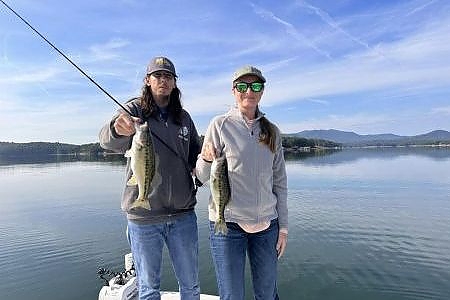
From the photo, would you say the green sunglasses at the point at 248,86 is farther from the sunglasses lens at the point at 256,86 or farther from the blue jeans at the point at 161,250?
the blue jeans at the point at 161,250

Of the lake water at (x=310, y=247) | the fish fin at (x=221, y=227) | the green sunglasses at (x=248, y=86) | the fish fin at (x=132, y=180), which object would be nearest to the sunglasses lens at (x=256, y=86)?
the green sunglasses at (x=248, y=86)

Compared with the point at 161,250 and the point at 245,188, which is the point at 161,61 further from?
the point at 161,250

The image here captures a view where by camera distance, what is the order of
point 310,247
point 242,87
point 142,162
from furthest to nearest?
1. point 310,247
2. point 242,87
3. point 142,162

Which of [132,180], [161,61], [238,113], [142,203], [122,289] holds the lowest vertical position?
[122,289]

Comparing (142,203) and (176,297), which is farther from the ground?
(142,203)

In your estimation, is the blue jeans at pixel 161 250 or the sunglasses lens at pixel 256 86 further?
the blue jeans at pixel 161 250

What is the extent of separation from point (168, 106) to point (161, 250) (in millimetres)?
1444

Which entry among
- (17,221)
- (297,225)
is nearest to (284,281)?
(297,225)

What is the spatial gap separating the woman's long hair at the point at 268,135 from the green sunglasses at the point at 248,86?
33cm

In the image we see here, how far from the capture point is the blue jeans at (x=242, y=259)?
11.4 ft

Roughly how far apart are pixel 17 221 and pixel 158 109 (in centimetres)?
1976

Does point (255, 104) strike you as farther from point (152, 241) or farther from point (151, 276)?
point (151, 276)

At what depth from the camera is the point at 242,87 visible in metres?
3.49

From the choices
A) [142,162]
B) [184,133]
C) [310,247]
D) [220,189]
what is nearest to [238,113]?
[184,133]
